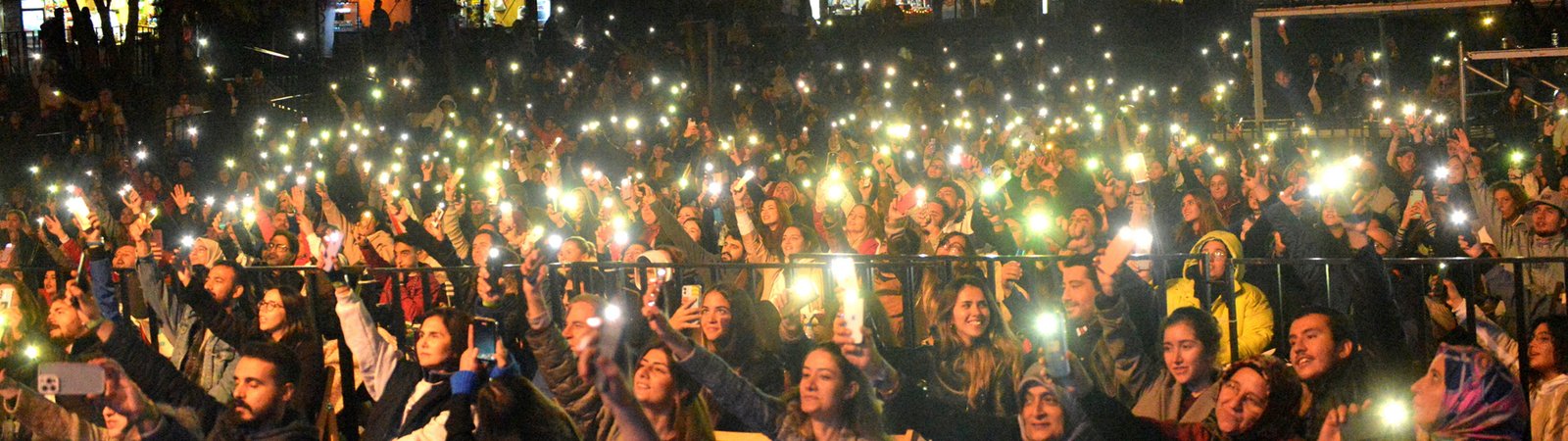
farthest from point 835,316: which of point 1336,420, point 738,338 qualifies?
point 1336,420

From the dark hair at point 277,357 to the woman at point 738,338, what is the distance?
1639mm

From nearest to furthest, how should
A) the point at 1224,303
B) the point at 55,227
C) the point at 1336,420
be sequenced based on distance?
the point at 1336,420 → the point at 1224,303 → the point at 55,227

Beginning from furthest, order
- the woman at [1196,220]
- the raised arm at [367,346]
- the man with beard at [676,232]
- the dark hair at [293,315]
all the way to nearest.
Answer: the man with beard at [676,232], the woman at [1196,220], the dark hair at [293,315], the raised arm at [367,346]

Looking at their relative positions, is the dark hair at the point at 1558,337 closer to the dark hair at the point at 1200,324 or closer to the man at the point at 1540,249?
the man at the point at 1540,249

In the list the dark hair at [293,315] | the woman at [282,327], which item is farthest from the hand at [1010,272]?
the dark hair at [293,315]

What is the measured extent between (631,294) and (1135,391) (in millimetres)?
2211

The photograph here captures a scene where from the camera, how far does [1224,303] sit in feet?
24.8

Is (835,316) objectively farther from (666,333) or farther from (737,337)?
(666,333)

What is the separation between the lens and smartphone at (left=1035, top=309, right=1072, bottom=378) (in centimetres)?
645

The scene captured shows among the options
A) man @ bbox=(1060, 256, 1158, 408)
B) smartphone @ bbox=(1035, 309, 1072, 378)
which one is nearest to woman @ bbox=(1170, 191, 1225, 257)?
man @ bbox=(1060, 256, 1158, 408)

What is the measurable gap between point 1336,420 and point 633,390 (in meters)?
2.62

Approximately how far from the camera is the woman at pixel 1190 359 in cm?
667

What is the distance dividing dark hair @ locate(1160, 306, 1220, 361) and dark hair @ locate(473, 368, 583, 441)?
2.38 metres

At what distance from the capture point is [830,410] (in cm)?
652
